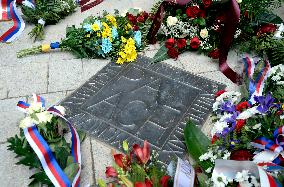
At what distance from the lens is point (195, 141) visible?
2.98 m

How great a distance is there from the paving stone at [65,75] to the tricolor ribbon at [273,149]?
2029 mm

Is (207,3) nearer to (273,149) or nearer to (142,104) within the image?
(142,104)

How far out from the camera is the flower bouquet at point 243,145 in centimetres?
225

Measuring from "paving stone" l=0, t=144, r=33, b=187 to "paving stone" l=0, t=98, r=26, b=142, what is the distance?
0.76 ft

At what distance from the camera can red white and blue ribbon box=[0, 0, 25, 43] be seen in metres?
4.64

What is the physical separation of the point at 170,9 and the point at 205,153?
223 centimetres

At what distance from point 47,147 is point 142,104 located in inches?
42.5

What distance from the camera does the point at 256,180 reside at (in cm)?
220

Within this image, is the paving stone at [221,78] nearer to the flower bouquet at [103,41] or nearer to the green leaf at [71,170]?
the flower bouquet at [103,41]

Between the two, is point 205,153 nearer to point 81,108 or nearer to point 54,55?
point 81,108

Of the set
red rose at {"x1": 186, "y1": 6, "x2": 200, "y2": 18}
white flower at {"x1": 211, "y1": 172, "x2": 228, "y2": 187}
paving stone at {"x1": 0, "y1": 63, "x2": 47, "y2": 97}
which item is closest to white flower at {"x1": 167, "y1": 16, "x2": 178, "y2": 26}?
red rose at {"x1": 186, "y1": 6, "x2": 200, "y2": 18}

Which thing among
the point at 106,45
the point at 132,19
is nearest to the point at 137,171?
the point at 106,45

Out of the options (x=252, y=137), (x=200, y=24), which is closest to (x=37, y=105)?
(x=252, y=137)

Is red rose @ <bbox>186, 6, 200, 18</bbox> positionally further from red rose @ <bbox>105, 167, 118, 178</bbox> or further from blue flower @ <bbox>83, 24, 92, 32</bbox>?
red rose @ <bbox>105, 167, 118, 178</bbox>
